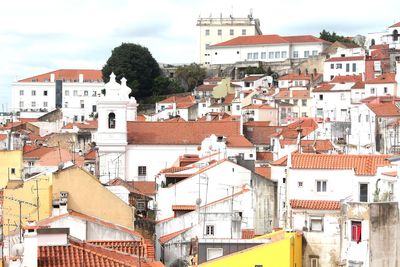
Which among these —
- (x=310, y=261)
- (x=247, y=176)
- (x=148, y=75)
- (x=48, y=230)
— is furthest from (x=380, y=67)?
(x=48, y=230)

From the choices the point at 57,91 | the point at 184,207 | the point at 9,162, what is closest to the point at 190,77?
the point at 57,91

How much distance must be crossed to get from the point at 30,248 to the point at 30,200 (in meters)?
11.1

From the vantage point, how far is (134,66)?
348 ft

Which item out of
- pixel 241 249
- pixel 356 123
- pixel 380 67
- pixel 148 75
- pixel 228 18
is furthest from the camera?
pixel 228 18

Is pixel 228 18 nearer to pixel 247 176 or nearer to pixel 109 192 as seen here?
pixel 247 176

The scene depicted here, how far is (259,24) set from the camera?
479 feet

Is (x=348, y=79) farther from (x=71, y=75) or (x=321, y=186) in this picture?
(x=321, y=186)

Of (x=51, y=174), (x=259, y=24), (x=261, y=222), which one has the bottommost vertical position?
(x=261, y=222)

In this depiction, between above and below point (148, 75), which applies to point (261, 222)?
below

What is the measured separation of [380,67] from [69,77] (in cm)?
4793

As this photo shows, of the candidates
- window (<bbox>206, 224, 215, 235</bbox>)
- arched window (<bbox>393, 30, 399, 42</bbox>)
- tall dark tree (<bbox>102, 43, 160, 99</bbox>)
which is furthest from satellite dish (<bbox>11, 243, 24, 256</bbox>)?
arched window (<bbox>393, 30, 399, 42</bbox>)

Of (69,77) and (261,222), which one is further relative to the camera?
(69,77)

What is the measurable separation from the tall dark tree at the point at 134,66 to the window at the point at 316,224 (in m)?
76.9

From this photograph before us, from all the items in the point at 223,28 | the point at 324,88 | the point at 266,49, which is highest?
the point at 223,28
